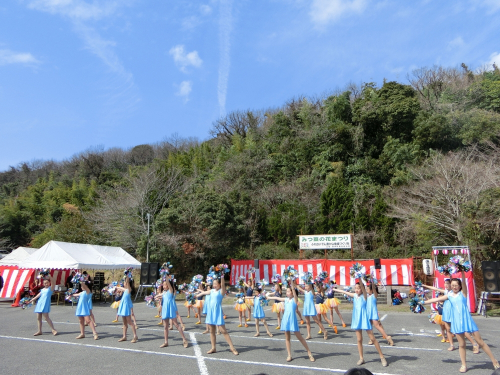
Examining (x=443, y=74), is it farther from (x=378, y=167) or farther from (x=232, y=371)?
(x=232, y=371)

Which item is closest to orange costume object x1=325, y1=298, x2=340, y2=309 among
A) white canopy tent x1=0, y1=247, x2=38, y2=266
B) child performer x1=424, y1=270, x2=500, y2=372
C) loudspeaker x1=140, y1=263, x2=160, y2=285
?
child performer x1=424, y1=270, x2=500, y2=372

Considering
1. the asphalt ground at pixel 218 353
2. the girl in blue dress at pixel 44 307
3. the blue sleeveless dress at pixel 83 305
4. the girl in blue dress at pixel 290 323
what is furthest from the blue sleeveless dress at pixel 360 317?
the girl in blue dress at pixel 44 307

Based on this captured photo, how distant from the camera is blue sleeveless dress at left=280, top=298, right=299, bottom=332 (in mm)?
7016

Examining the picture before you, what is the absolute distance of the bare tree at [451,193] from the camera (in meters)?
19.1

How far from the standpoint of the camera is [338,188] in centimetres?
2886

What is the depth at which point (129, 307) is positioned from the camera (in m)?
9.14

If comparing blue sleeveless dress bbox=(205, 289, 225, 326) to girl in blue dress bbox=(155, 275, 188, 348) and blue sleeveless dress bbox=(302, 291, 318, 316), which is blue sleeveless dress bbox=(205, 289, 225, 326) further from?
blue sleeveless dress bbox=(302, 291, 318, 316)

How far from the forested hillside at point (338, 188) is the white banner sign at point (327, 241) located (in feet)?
15.3

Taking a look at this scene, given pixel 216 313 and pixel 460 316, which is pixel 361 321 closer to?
pixel 460 316

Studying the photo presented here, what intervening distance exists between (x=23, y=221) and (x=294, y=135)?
118 feet

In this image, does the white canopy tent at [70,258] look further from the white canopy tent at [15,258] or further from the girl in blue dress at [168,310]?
the girl in blue dress at [168,310]

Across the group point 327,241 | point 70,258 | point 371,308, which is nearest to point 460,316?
point 371,308

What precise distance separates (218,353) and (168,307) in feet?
5.54

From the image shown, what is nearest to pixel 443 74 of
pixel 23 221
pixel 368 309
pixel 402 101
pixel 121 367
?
pixel 402 101
